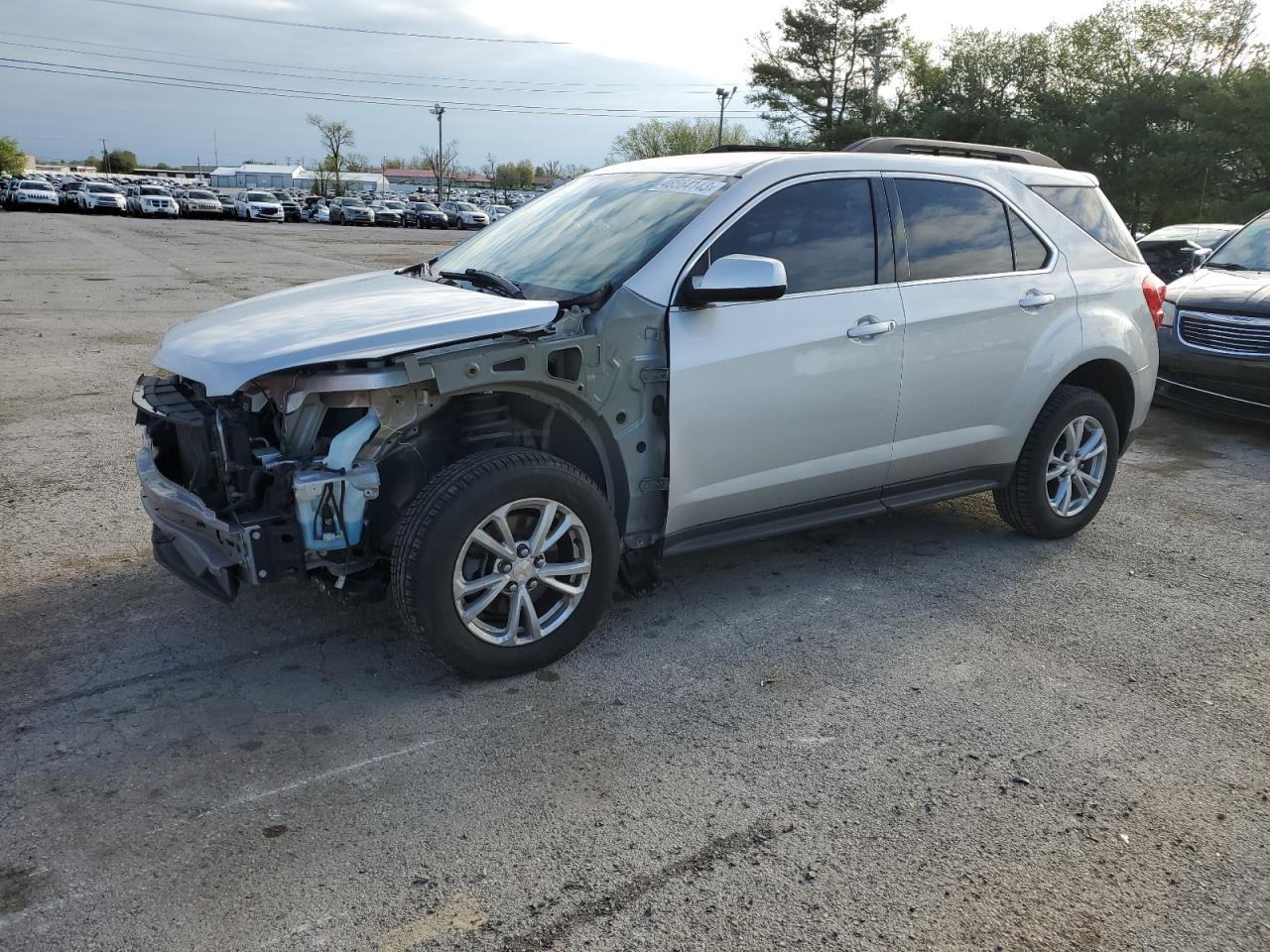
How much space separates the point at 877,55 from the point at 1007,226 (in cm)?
5240

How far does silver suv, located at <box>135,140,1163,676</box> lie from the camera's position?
3455 mm

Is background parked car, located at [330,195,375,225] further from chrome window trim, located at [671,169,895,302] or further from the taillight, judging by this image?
chrome window trim, located at [671,169,895,302]

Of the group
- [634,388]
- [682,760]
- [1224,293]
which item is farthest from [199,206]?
[682,760]


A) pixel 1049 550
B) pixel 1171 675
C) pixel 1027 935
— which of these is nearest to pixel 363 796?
pixel 1027 935

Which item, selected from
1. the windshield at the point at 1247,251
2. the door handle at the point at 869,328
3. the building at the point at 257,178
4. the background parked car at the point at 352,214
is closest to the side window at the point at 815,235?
the door handle at the point at 869,328

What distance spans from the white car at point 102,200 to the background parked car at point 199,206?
294 centimetres

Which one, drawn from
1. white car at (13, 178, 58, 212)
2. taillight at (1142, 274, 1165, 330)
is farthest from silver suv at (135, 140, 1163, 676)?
white car at (13, 178, 58, 212)

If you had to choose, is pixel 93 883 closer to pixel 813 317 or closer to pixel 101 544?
pixel 101 544

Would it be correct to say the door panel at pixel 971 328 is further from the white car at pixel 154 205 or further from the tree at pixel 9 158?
the tree at pixel 9 158

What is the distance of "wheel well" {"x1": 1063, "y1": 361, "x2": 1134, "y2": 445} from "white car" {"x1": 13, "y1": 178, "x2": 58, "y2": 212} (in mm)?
54262

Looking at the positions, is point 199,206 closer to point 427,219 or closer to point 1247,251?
point 427,219

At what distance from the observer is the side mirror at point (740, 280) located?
376 cm

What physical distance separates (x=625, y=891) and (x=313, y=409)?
1912mm

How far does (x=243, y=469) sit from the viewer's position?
351cm
